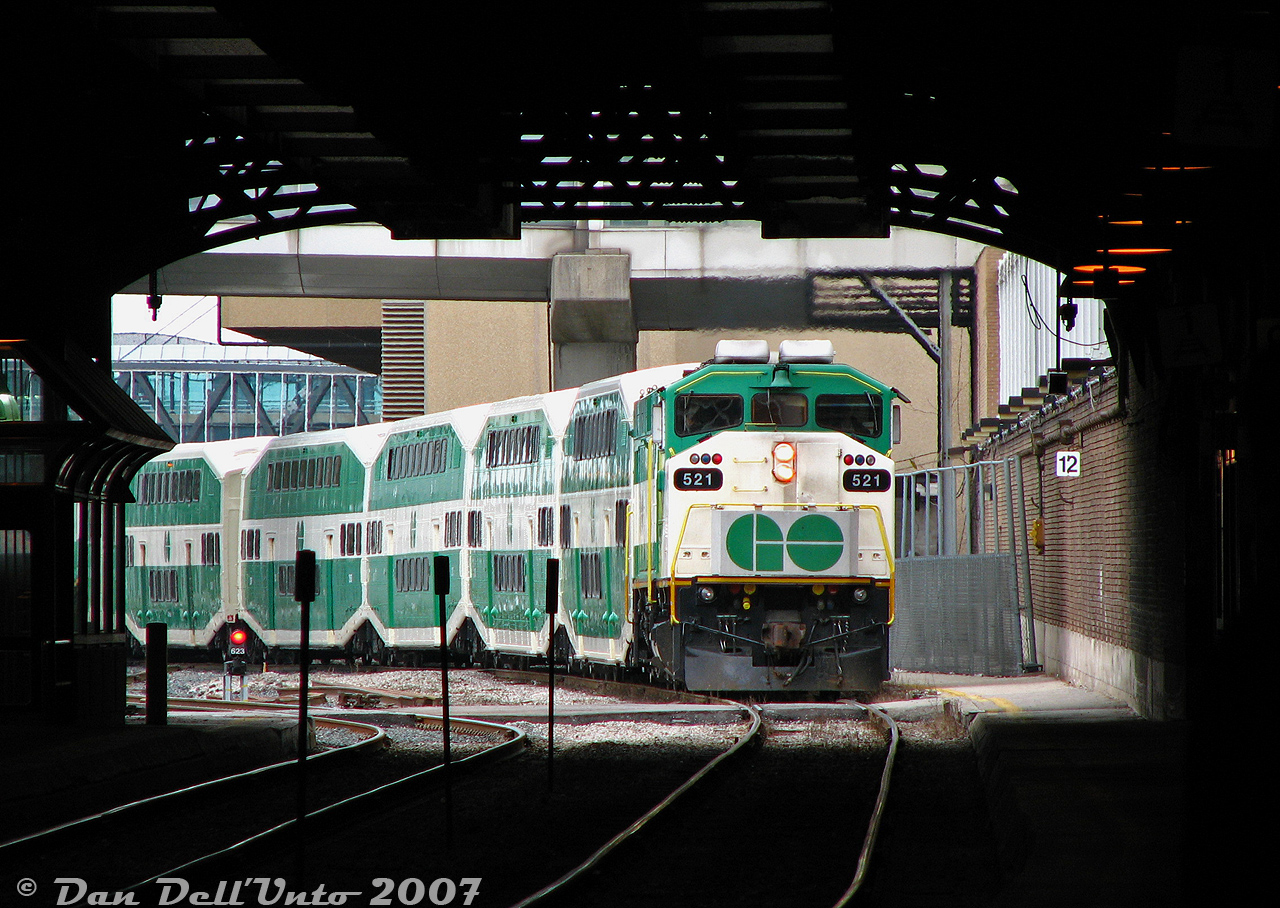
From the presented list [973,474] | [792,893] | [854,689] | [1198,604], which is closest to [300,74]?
[792,893]

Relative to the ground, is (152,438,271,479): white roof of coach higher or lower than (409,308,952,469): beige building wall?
lower

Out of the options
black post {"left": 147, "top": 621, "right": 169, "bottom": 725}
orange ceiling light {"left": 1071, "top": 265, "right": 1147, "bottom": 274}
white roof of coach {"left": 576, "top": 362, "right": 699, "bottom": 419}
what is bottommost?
black post {"left": 147, "top": 621, "right": 169, "bottom": 725}

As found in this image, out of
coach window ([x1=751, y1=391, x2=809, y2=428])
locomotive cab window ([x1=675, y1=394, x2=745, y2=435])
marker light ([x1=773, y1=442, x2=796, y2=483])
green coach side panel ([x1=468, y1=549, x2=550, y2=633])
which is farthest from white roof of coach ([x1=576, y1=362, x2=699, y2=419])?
green coach side panel ([x1=468, y1=549, x2=550, y2=633])

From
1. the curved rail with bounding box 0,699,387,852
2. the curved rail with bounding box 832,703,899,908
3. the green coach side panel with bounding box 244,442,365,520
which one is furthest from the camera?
the green coach side panel with bounding box 244,442,365,520

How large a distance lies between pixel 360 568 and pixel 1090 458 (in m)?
15.5

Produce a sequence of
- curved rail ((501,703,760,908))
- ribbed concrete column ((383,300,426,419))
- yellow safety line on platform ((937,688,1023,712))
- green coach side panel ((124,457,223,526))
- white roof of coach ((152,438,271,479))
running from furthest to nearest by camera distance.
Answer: ribbed concrete column ((383,300,426,419)) → green coach side panel ((124,457,223,526)) → white roof of coach ((152,438,271,479)) → yellow safety line on platform ((937,688,1023,712)) → curved rail ((501,703,760,908))

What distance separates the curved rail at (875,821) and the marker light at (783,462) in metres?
3.16

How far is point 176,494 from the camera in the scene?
36469mm

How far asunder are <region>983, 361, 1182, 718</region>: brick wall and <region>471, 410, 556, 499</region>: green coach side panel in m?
7.29

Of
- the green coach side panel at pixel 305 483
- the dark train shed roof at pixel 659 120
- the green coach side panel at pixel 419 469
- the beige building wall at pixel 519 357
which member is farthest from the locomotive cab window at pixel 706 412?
the beige building wall at pixel 519 357

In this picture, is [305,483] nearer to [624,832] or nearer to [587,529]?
[587,529]

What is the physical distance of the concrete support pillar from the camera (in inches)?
1303

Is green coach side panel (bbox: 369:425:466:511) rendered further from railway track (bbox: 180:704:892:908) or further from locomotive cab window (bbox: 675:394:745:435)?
railway track (bbox: 180:704:892:908)

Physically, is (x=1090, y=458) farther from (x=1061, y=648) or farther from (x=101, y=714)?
(x=101, y=714)
